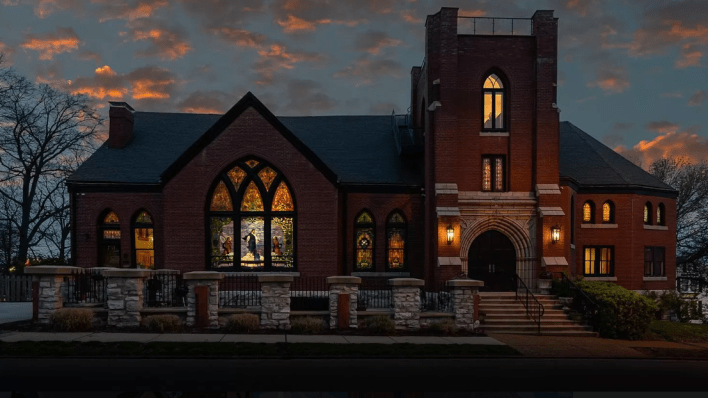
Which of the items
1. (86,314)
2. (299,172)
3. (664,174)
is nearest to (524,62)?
(299,172)

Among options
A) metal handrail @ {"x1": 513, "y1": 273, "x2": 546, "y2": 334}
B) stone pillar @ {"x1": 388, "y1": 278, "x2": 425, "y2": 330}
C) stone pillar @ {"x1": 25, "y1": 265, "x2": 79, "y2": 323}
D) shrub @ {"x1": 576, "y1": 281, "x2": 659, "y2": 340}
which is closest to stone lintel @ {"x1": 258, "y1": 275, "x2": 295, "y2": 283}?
stone pillar @ {"x1": 388, "y1": 278, "x2": 425, "y2": 330}

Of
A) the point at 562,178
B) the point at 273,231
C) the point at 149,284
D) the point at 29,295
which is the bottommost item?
the point at 29,295

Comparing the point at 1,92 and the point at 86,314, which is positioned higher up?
the point at 1,92

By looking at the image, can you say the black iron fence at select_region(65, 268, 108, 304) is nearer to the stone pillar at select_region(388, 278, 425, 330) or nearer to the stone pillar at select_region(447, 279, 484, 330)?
the stone pillar at select_region(388, 278, 425, 330)

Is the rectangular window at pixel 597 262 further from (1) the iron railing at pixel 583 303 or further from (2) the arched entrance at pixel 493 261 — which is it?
(1) the iron railing at pixel 583 303

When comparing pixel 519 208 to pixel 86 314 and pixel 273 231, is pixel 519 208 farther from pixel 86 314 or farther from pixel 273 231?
pixel 86 314

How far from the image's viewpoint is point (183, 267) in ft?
70.3

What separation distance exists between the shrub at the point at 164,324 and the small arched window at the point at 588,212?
64.8ft

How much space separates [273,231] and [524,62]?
12.9m

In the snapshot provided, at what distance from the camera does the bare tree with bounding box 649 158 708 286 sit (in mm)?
37000

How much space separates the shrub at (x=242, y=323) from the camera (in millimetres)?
15977

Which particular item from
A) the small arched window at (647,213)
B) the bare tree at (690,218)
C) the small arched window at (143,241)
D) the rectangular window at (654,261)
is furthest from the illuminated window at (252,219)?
the bare tree at (690,218)

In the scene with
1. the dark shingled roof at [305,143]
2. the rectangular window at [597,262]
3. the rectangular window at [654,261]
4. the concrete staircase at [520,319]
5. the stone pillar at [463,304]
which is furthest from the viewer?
the rectangular window at [654,261]

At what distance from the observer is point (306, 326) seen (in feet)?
52.8
